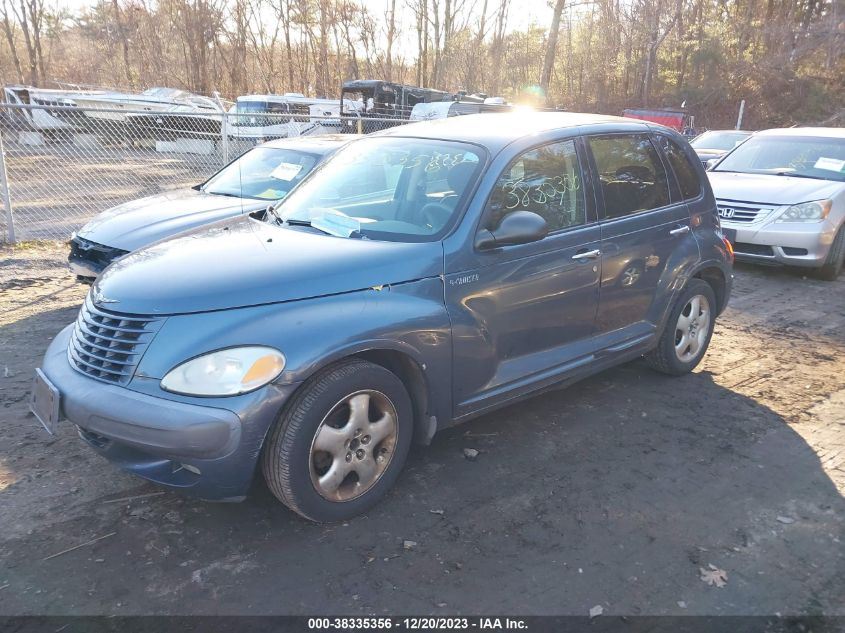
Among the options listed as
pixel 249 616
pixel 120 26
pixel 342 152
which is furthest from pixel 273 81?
pixel 249 616

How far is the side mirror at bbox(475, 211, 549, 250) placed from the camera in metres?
3.42

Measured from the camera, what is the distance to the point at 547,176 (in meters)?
3.91

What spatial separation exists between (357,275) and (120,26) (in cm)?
3586

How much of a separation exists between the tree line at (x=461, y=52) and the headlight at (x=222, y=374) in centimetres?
3192

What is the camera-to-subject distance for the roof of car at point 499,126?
152 inches

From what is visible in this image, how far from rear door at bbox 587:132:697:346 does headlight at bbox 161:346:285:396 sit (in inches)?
90.7

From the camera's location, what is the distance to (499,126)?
405cm

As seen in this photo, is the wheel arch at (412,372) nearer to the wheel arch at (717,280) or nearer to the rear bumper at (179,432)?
the rear bumper at (179,432)

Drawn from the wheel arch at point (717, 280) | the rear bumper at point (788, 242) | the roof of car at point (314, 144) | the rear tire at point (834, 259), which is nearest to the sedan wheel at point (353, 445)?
the wheel arch at point (717, 280)

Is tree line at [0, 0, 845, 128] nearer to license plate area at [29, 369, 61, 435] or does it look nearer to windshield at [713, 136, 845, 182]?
windshield at [713, 136, 845, 182]

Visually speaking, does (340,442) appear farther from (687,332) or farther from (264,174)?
(264,174)

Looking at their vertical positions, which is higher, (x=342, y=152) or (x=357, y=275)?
(x=342, y=152)

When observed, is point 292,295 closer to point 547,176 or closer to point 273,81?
point 547,176

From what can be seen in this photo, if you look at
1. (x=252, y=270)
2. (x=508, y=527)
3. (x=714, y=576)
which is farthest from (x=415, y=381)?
(x=714, y=576)
